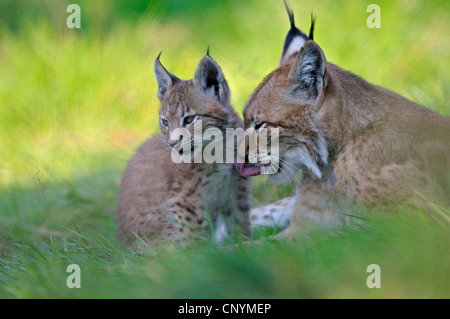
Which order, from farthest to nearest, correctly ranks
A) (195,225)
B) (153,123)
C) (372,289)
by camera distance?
(153,123) → (195,225) → (372,289)

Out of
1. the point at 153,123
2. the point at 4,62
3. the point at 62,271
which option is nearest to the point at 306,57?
the point at 62,271

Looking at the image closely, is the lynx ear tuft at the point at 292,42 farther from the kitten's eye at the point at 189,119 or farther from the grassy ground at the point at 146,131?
the grassy ground at the point at 146,131

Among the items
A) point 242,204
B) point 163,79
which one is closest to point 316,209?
point 242,204

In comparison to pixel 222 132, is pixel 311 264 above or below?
below

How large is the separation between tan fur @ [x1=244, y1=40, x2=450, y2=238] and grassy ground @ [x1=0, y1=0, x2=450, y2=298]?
23 centimetres

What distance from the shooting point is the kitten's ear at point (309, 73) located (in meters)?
3.33

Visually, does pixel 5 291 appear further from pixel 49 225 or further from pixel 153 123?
pixel 153 123

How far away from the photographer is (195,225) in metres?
4.11

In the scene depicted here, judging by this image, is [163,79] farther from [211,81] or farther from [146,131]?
[146,131]

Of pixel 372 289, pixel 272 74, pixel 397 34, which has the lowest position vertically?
pixel 372 289

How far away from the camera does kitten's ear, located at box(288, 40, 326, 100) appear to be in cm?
333

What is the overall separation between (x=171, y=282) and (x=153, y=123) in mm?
4658

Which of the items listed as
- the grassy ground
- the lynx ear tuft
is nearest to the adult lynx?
the grassy ground

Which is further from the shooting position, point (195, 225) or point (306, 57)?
point (195, 225)
